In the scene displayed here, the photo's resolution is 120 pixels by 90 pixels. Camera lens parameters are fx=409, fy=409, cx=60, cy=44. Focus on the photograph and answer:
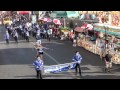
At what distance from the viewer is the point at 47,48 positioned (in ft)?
119

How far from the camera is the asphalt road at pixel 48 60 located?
82.2 feet

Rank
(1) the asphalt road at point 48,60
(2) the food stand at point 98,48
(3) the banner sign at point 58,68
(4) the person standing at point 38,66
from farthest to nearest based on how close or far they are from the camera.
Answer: (2) the food stand at point 98,48 < (3) the banner sign at point 58,68 < (1) the asphalt road at point 48,60 < (4) the person standing at point 38,66

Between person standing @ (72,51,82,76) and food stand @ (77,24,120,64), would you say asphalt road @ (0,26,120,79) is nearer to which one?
food stand @ (77,24,120,64)

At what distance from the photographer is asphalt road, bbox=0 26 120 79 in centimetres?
2505

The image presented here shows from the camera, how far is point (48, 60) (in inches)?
1186

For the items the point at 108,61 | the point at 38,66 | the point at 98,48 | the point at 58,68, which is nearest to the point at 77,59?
the point at 58,68

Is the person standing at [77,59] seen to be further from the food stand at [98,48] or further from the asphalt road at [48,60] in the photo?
the food stand at [98,48]

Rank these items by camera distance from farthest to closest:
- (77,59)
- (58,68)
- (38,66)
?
(58,68), (77,59), (38,66)

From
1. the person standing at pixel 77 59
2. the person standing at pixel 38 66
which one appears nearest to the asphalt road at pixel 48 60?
the person standing at pixel 77 59

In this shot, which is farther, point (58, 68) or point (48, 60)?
point (48, 60)

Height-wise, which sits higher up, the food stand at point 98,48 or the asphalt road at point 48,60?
the food stand at point 98,48

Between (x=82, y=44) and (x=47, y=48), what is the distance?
3133 millimetres

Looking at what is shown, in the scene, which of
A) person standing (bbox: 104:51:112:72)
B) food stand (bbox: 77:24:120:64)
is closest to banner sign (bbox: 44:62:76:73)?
person standing (bbox: 104:51:112:72)

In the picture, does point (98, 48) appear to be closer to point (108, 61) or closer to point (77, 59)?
point (108, 61)
